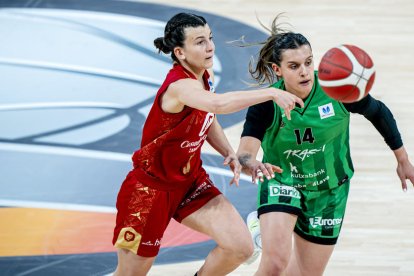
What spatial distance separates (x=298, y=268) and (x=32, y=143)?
12.7 ft

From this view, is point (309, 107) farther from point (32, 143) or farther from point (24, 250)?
point (32, 143)

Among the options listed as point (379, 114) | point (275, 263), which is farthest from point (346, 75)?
point (275, 263)

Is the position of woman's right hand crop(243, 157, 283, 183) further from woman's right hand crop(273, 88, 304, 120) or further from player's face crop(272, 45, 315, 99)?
woman's right hand crop(273, 88, 304, 120)

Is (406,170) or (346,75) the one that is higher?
(346,75)

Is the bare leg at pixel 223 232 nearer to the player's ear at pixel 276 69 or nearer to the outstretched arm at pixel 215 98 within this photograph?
the outstretched arm at pixel 215 98

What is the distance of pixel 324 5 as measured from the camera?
13.0m

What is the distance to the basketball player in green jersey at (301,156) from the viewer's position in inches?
218

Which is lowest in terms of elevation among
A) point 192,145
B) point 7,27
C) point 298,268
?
point 7,27

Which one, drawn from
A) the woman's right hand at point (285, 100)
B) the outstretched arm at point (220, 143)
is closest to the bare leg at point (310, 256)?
the outstretched arm at point (220, 143)

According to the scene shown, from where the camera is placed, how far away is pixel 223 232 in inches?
225

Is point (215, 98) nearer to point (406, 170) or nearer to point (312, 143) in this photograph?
point (312, 143)

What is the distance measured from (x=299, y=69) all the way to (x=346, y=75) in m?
0.40

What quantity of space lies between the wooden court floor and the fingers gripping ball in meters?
1.95

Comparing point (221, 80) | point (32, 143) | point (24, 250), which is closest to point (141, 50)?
point (221, 80)
